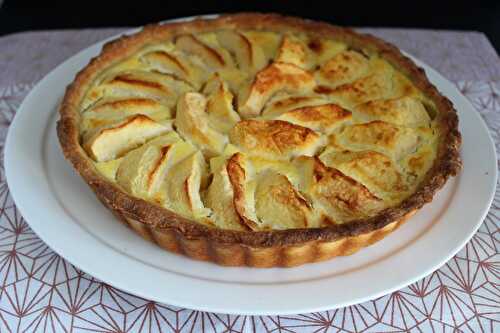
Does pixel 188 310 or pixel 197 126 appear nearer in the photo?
pixel 188 310

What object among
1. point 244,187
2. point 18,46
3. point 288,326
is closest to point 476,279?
point 288,326

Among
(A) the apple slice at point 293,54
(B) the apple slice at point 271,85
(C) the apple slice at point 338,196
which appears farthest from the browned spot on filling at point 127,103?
(C) the apple slice at point 338,196

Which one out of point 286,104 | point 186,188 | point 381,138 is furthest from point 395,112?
point 186,188

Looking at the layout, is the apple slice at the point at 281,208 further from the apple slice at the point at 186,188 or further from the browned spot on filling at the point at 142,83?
the browned spot on filling at the point at 142,83

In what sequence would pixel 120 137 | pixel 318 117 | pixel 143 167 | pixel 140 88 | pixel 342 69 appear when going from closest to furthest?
pixel 143 167
pixel 120 137
pixel 318 117
pixel 140 88
pixel 342 69

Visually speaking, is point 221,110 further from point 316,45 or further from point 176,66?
point 316,45

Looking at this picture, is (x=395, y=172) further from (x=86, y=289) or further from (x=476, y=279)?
(x=86, y=289)
